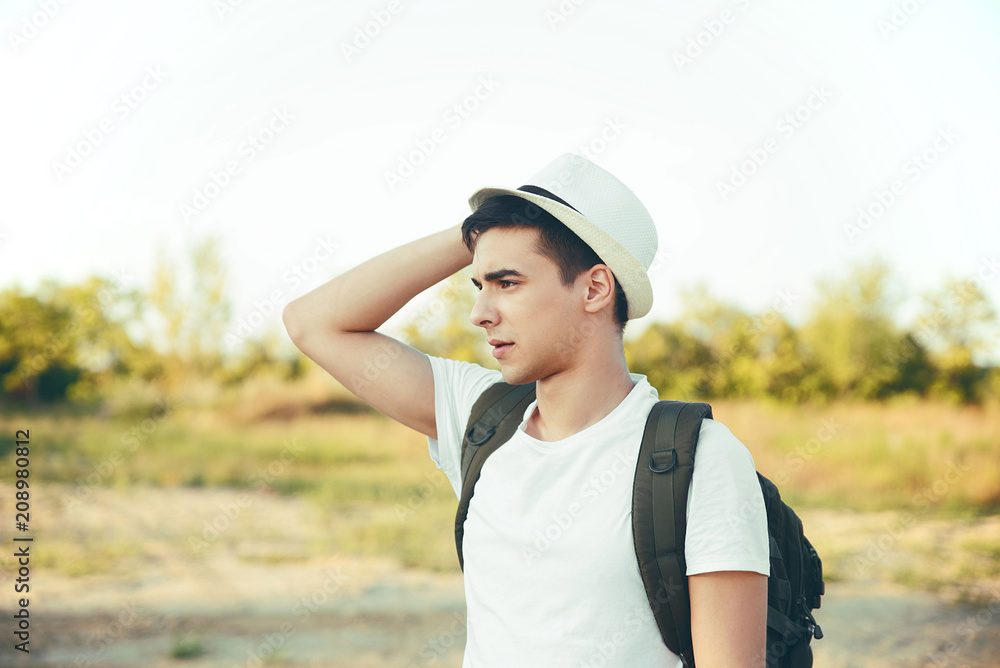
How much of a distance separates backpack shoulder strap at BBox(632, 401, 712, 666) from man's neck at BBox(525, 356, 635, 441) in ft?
0.86

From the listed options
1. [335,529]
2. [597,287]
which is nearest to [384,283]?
[597,287]

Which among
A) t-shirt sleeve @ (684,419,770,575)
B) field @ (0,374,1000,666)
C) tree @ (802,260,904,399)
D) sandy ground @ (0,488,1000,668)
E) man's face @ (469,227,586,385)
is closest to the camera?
t-shirt sleeve @ (684,419,770,575)

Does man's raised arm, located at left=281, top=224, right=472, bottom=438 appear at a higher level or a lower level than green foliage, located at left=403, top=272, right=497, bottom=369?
Result: lower

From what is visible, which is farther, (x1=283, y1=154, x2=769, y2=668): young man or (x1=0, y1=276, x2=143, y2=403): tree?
(x1=0, y1=276, x2=143, y2=403): tree

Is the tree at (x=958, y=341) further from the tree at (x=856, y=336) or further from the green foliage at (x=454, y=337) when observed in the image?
the green foliage at (x=454, y=337)

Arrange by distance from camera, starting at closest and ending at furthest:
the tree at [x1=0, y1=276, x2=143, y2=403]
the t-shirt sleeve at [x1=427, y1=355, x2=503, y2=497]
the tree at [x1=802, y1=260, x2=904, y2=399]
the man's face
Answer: the man's face < the t-shirt sleeve at [x1=427, y1=355, x2=503, y2=497] < the tree at [x1=0, y1=276, x2=143, y2=403] < the tree at [x1=802, y1=260, x2=904, y2=399]

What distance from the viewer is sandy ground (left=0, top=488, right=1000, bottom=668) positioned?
18.0 ft

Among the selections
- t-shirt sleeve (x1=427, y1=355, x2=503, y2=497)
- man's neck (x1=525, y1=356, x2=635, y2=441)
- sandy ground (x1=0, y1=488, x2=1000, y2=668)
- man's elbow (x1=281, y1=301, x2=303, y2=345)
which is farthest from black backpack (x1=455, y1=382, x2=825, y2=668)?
sandy ground (x1=0, y1=488, x2=1000, y2=668)

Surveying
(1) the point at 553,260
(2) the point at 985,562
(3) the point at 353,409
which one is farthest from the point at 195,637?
(2) the point at 985,562

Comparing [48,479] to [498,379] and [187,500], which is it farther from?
[498,379]

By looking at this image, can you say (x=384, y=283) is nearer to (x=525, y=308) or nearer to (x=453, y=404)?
(x=453, y=404)

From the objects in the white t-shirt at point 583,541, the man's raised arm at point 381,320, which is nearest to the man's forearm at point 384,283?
the man's raised arm at point 381,320

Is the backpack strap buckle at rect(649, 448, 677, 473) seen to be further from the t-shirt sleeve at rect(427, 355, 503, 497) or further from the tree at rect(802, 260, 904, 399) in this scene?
the tree at rect(802, 260, 904, 399)

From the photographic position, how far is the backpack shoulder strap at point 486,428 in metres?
1.66
